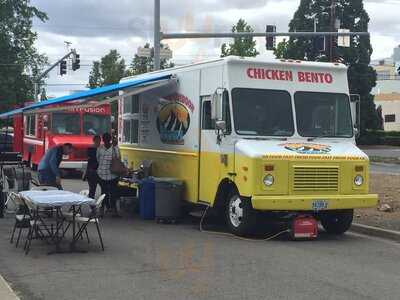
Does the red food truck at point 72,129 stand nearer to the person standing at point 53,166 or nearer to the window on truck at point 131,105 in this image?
the window on truck at point 131,105

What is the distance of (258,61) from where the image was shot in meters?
11.6

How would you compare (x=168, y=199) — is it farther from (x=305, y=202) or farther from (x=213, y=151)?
(x=305, y=202)

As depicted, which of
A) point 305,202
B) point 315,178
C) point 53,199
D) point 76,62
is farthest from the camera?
point 76,62

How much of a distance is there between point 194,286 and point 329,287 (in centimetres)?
151

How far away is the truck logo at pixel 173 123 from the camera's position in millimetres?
12922

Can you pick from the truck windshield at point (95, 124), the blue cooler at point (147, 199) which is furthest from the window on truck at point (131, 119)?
the truck windshield at point (95, 124)

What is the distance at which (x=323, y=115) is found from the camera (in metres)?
11.9

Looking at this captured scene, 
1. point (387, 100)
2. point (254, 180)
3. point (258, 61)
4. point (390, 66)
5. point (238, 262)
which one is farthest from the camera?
point (390, 66)

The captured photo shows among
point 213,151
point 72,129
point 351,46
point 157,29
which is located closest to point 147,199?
point 213,151

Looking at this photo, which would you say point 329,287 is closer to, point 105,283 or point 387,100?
point 105,283

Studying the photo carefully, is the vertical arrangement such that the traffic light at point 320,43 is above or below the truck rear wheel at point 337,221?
above

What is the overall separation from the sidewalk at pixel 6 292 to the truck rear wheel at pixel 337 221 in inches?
250

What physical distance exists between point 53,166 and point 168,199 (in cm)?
227

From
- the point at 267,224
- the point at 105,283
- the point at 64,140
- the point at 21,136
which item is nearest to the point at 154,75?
the point at 267,224
